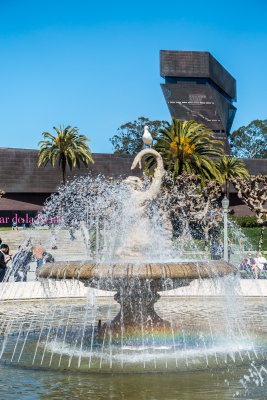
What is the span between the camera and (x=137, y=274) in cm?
673

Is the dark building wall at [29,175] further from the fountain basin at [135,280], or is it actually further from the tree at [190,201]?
the fountain basin at [135,280]

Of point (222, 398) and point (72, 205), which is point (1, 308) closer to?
point (222, 398)

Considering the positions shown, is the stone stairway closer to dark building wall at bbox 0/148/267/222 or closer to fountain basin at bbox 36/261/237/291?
dark building wall at bbox 0/148/267/222

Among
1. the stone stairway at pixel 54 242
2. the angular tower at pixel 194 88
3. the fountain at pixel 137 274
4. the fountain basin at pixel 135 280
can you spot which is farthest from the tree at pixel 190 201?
the angular tower at pixel 194 88

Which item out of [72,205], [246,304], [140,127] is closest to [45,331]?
[246,304]

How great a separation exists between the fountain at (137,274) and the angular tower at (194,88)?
60439 millimetres

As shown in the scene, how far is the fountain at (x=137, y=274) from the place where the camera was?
6789mm

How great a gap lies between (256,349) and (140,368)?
1.94 metres

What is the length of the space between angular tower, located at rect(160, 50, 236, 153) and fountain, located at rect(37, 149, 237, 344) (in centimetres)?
6044

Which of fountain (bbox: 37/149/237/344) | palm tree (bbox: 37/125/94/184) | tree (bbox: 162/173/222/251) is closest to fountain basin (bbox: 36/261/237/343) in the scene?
fountain (bbox: 37/149/237/344)

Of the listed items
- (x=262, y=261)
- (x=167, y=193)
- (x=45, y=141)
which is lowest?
(x=262, y=261)

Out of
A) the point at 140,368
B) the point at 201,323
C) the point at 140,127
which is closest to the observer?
the point at 140,368

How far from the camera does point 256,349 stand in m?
7.57

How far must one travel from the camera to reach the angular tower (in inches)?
2753
